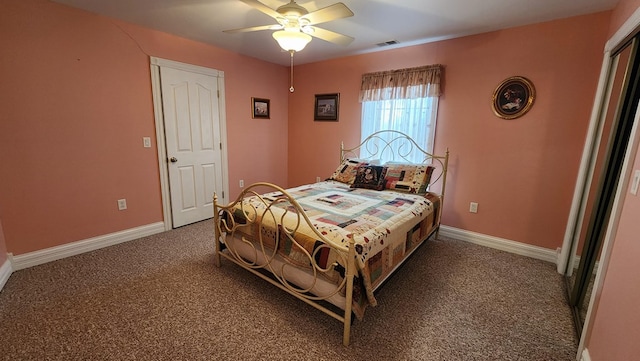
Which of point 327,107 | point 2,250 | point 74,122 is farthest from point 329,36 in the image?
point 2,250

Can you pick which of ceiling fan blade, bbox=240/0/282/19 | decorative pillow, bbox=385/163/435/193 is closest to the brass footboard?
ceiling fan blade, bbox=240/0/282/19

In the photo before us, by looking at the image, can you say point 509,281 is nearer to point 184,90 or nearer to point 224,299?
point 224,299

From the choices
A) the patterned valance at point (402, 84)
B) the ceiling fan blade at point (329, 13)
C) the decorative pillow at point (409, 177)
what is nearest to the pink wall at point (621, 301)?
the decorative pillow at point (409, 177)

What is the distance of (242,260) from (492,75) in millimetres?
3174

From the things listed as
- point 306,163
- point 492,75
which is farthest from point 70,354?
point 492,75

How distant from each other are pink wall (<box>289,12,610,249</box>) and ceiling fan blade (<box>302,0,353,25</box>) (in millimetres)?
1912

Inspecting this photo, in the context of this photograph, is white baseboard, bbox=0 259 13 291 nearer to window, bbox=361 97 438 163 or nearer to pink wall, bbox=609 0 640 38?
window, bbox=361 97 438 163

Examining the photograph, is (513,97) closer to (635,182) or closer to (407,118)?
(407,118)

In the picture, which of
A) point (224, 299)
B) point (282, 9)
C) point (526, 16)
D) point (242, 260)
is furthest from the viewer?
point (526, 16)

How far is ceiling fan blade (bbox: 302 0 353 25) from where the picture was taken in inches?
64.8

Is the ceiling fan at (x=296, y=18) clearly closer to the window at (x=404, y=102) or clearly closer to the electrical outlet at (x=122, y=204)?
the window at (x=404, y=102)

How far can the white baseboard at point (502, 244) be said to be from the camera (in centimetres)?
274

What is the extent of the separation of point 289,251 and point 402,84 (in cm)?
262

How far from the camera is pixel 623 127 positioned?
1760 millimetres
